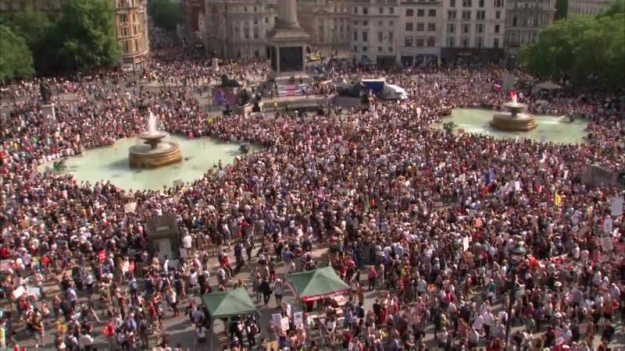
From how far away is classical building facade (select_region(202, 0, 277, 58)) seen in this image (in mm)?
108750

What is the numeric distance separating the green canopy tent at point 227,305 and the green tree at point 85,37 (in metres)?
72.1

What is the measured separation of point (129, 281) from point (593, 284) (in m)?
16.8

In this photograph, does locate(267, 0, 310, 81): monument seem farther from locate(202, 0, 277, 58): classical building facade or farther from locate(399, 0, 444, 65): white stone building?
locate(202, 0, 277, 58): classical building facade

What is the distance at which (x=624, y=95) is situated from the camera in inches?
2361

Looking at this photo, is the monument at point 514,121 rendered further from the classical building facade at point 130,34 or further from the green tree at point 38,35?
the green tree at point 38,35

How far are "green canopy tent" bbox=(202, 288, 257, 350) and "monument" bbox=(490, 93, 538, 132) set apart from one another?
123 ft

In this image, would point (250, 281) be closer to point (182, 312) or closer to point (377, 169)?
point (182, 312)

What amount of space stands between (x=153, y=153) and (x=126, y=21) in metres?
61.0

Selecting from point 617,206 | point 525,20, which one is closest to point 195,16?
point 525,20

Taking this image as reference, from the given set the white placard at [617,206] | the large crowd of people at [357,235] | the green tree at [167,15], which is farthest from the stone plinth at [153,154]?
the green tree at [167,15]

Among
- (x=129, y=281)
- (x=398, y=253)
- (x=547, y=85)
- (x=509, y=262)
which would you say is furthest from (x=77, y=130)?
(x=547, y=85)

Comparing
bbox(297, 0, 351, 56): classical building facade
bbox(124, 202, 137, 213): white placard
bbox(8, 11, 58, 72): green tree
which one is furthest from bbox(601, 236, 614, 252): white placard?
bbox(297, 0, 351, 56): classical building facade

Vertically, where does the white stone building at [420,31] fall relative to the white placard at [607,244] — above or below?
above

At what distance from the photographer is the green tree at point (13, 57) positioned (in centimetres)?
7325
